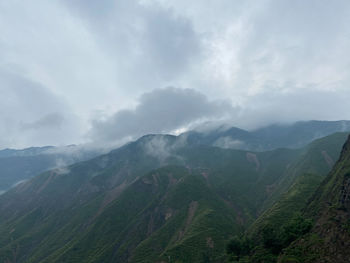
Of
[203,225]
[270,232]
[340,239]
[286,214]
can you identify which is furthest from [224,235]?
[340,239]

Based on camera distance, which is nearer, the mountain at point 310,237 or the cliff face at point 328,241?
the cliff face at point 328,241

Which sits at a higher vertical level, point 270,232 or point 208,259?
point 270,232

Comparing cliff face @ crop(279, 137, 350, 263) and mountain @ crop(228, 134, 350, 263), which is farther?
mountain @ crop(228, 134, 350, 263)

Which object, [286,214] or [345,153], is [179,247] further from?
[345,153]

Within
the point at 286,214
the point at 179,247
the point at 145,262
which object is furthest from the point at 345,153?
the point at 145,262

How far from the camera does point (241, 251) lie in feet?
356

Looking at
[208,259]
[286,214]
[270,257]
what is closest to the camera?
[270,257]

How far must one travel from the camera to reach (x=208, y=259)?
15300cm

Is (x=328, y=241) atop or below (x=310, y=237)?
atop

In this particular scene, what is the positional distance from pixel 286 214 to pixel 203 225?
7921 cm

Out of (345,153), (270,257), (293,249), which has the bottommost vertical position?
(270,257)

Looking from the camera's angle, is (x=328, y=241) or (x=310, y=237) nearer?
(x=328, y=241)

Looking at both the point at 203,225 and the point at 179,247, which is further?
the point at 203,225

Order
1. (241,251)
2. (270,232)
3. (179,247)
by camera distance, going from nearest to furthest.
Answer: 1. (270,232)
2. (241,251)
3. (179,247)
